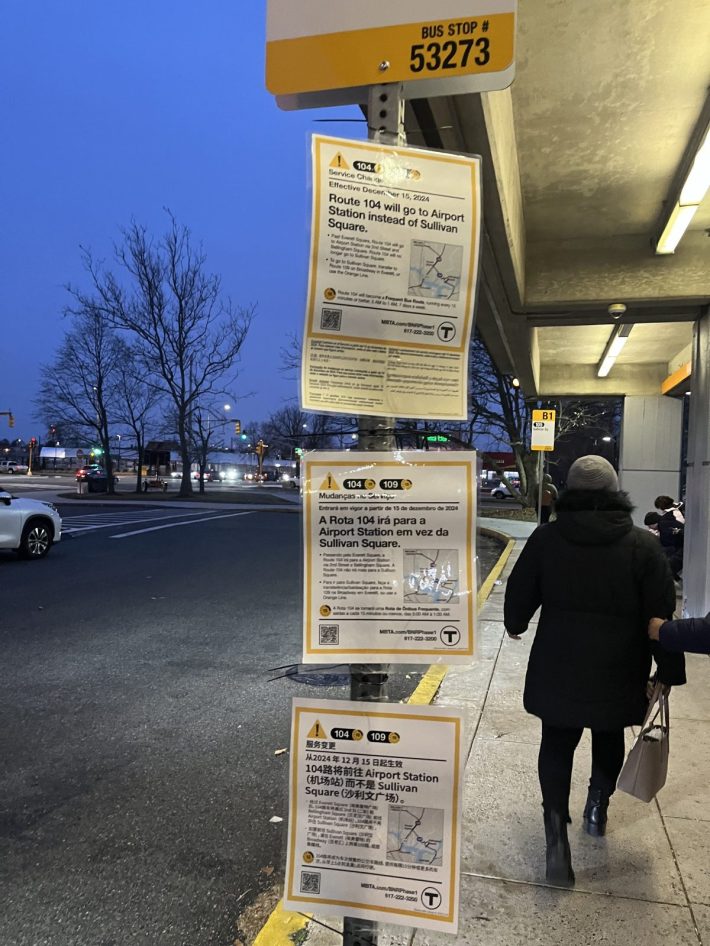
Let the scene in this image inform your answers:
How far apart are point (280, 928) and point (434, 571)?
1847 mm

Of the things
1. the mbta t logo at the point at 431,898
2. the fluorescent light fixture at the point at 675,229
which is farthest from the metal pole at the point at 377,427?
the fluorescent light fixture at the point at 675,229

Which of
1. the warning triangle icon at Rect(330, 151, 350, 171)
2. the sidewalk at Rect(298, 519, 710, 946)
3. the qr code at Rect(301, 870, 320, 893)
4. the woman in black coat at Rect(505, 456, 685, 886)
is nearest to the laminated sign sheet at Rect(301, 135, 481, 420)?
the warning triangle icon at Rect(330, 151, 350, 171)

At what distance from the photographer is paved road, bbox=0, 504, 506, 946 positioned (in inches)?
108

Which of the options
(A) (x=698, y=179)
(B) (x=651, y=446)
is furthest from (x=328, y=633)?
(B) (x=651, y=446)

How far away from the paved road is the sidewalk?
2.40 ft

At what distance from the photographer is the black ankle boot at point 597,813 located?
311 centimetres

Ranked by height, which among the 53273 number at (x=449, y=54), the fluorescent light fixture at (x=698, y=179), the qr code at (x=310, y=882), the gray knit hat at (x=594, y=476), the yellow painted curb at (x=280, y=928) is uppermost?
the fluorescent light fixture at (x=698, y=179)

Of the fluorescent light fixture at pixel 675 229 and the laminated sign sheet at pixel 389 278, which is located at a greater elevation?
the fluorescent light fixture at pixel 675 229

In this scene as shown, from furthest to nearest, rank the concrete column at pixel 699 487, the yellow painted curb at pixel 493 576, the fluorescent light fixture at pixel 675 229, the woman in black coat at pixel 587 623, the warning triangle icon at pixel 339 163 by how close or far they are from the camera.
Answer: the yellow painted curb at pixel 493 576, the concrete column at pixel 699 487, the fluorescent light fixture at pixel 675 229, the woman in black coat at pixel 587 623, the warning triangle icon at pixel 339 163

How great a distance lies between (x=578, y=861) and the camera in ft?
9.62

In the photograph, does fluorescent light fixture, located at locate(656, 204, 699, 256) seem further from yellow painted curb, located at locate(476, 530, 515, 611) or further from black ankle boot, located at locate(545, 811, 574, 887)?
black ankle boot, located at locate(545, 811, 574, 887)

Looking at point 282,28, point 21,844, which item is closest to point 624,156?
point 282,28

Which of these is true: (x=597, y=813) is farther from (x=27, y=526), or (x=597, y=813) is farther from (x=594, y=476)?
(x=27, y=526)

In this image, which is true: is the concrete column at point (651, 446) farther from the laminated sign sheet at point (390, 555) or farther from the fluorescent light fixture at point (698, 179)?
the laminated sign sheet at point (390, 555)
